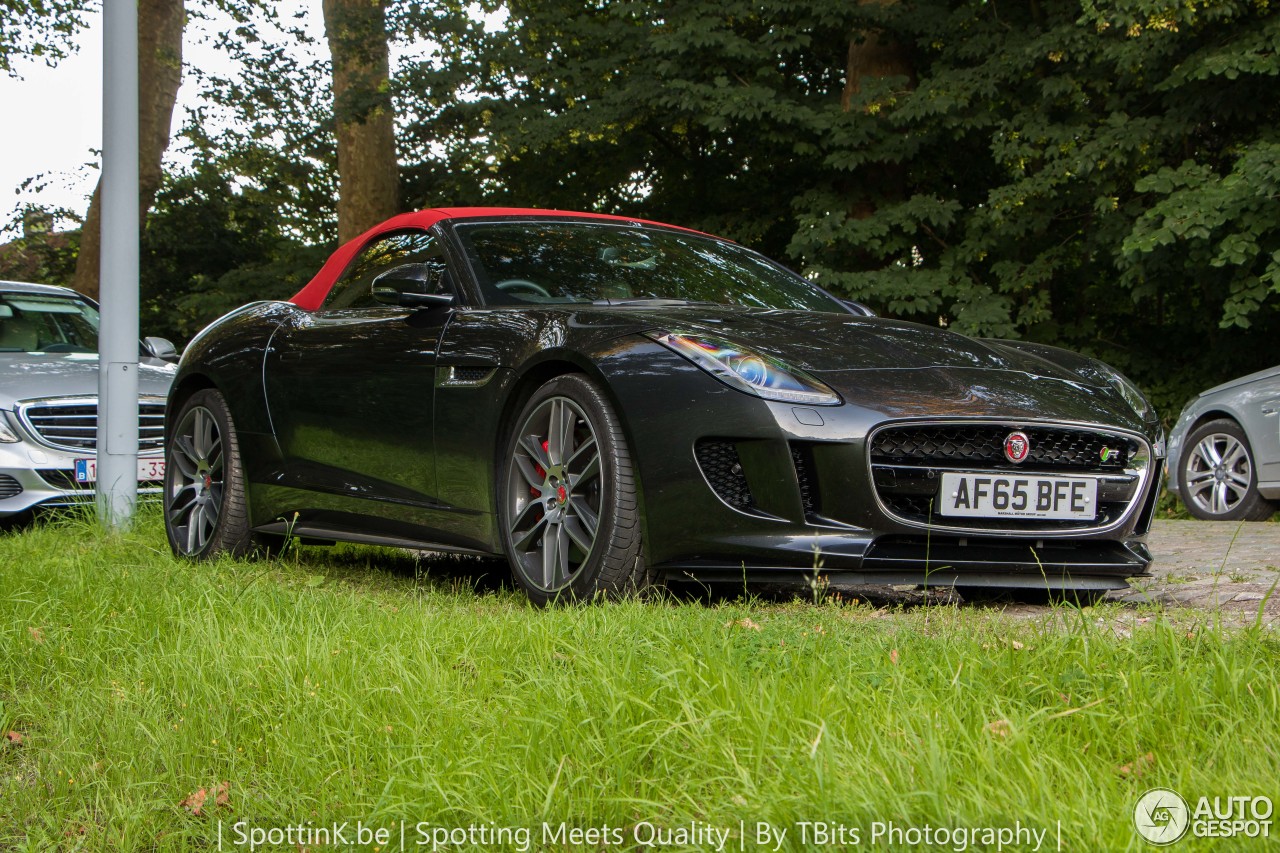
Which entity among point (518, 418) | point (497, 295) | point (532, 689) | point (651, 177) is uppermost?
point (651, 177)

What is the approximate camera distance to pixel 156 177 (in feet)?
63.7

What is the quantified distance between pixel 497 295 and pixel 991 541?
1.92 metres

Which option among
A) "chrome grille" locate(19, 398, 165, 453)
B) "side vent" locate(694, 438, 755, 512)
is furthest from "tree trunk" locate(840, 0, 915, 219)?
"side vent" locate(694, 438, 755, 512)

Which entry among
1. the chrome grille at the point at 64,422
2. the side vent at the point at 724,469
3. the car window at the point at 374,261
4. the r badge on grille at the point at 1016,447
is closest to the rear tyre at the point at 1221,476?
the r badge on grille at the point at 1016,447

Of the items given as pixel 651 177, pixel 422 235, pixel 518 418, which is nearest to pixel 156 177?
pixel 651 177

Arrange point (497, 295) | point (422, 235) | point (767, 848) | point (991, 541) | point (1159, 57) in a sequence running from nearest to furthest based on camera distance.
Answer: point (767, 848) → point (991, 541) → point (497, 295) → point (422, 235) → point (1159, 57)

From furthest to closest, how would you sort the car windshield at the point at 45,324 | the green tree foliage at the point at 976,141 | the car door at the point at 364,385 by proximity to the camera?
the green tree foliage at the point at 976,141, the car windshield at the point at 45,324, the car door at the point at 364,385

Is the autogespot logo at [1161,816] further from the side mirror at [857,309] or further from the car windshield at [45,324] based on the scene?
the car windshield at [45,324]

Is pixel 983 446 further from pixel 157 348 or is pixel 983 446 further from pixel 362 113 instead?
pixel 362 113

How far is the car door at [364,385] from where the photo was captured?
15.9 feet

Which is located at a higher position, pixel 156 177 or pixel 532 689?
pixel 156 177

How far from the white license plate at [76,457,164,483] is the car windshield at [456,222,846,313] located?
12.4 ft

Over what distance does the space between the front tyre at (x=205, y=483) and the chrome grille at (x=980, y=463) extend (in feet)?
10.2

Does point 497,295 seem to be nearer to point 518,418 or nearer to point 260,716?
→ point 518,418
